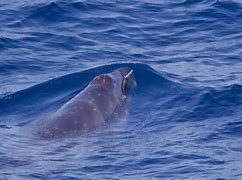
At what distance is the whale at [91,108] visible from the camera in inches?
655

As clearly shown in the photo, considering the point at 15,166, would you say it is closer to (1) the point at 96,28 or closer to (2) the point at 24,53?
(2) the point at 24,53

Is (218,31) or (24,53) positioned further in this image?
(218,31)

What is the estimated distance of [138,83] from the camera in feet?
68.8

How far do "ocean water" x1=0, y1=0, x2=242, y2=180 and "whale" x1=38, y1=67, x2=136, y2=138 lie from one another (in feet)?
1.04

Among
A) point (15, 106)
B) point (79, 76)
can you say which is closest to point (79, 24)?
point (79, 76)

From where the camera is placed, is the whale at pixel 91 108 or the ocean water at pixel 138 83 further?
the whale at pixel 91 108

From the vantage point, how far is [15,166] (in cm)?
1409

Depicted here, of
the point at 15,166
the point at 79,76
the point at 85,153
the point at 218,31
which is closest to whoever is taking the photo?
the point at 15,166

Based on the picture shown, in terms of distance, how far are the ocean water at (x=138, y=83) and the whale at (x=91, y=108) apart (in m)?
0.32

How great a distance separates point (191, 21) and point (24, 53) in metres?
7.02

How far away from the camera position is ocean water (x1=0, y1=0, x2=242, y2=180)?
14.9 metres

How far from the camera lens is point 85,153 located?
50.3 feet

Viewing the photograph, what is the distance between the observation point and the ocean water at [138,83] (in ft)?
48.8

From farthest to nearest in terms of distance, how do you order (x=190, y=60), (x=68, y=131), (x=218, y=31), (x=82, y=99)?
1. (x=218, y=31)
2. (x=190, y=60)
3. (x=82, y=99)
4. (x=68, y=131)
